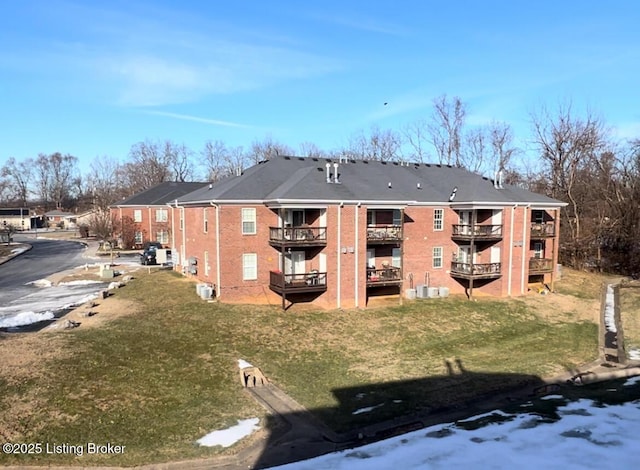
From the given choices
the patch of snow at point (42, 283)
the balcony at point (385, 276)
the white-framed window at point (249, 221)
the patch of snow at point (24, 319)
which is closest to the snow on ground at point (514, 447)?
the balcony at point (385, 276)

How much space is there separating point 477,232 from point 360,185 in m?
8.71

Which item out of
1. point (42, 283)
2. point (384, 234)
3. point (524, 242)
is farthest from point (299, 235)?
point (42, 283)

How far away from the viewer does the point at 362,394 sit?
53.1ft

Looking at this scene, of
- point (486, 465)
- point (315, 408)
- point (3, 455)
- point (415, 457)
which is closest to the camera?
point (486, 465)

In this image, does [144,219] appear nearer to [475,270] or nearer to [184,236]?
[184,236]

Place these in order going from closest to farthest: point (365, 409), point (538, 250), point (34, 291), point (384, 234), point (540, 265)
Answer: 1. point (365, 409)
2. point (384, 234)
3. point (34, 291)
4. point (540, 265)
5. point (538, 250)

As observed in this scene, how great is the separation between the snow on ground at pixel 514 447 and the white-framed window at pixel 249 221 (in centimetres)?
1678

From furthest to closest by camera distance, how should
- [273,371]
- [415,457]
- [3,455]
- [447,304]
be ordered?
[447,304] → [273,371] → [3,455] → [415,457]

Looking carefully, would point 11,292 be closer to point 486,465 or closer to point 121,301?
point 121,301

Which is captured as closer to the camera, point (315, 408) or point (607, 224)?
point (315, 408)

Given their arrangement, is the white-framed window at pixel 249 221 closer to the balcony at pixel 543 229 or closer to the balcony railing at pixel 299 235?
the balcony railing at pixel 299 235

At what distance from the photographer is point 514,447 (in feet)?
32.1

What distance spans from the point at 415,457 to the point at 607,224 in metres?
44.9

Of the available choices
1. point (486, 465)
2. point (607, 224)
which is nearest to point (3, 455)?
point (486, 465)
